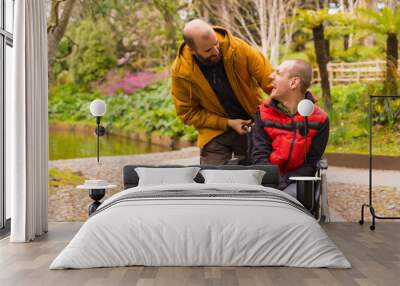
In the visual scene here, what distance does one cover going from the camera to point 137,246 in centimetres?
427

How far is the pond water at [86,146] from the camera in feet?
23.9

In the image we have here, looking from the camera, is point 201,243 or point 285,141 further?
point 285,141

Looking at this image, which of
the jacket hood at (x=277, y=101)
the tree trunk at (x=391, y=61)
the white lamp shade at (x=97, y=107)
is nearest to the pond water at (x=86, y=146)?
the white lamp shade at (x=97, y=107)

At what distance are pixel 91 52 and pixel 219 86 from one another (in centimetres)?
162

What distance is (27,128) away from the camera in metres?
5.64

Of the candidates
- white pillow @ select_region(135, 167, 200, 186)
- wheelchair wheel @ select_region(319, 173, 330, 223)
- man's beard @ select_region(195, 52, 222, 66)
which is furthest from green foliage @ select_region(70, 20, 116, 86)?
wheelchair wheel @ select_region(319, 173, 330, 223)

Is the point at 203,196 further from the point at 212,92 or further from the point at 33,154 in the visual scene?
the point at 212,92

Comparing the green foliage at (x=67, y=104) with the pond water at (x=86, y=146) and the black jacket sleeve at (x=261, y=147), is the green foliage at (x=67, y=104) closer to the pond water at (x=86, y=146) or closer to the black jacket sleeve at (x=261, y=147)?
the pond water at (x=86, y=146)

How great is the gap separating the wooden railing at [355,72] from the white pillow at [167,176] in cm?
203

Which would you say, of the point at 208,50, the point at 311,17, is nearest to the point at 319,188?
the point at 208,50

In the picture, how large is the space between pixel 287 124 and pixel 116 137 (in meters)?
2.00

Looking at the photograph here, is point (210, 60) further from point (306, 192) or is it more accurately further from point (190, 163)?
point (306, 192)

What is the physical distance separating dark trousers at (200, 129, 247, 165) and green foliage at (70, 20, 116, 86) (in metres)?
1.55

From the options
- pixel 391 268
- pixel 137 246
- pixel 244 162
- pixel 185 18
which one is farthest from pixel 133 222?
pixel 185 18
